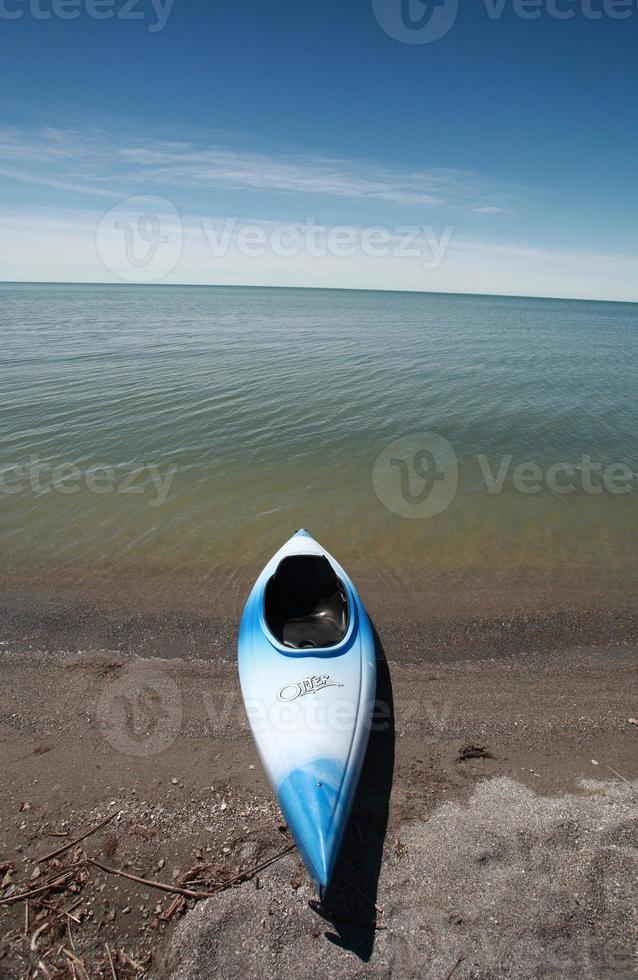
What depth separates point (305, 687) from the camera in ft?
18.6

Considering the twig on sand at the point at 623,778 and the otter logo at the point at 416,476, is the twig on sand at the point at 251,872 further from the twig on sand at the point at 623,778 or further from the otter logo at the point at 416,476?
the otter logo at the point at 416,476

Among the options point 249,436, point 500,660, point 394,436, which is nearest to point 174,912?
point 500,660

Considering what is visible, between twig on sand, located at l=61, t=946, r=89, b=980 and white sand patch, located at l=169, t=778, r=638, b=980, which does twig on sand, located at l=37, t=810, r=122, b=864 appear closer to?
twig on sand, located at l=61, t=946, r=89, b=980

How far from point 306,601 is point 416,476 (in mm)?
6931

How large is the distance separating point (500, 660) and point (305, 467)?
8.28m

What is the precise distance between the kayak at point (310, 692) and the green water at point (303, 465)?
175 cm

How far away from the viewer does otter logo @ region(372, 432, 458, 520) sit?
480 inches

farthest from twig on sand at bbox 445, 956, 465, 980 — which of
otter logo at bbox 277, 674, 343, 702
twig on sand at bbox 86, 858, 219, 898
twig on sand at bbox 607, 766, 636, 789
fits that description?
twig on sand at bbox 607, 766, 636, 789

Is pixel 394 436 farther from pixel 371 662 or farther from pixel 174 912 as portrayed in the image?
pixel 174 912

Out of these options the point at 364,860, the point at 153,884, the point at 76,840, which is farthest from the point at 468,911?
the point at 76,840

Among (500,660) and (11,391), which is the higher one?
(11,391)

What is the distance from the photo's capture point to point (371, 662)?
20.5 ft

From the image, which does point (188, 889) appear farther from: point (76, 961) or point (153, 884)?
point (76, 961)

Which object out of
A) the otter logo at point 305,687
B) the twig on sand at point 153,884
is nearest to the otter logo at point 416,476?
the otter logo at point 305,687
